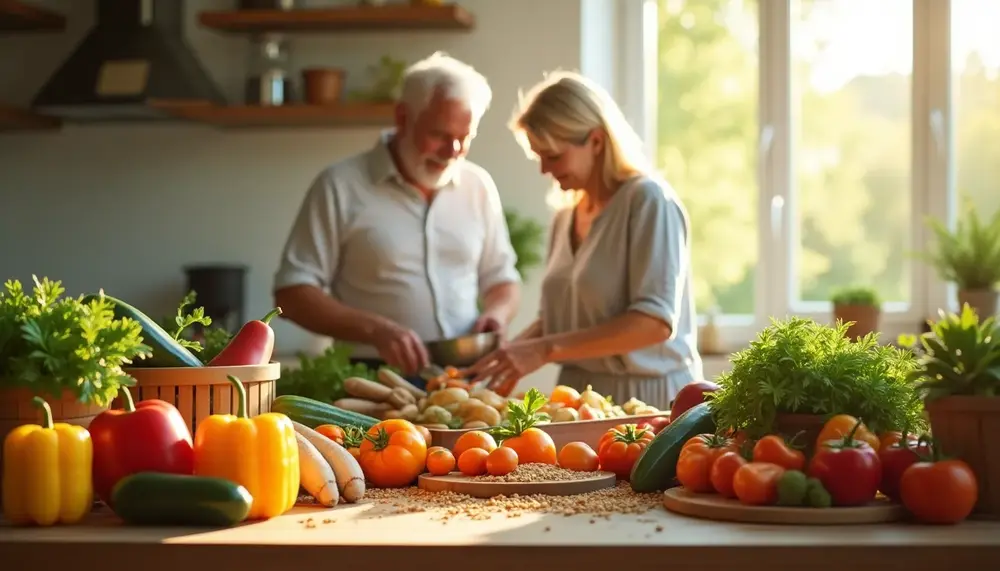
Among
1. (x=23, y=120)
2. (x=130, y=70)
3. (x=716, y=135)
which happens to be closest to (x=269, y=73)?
(x=130, y=70)

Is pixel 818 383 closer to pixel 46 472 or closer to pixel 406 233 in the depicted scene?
pixel 46 472

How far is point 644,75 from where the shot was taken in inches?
209

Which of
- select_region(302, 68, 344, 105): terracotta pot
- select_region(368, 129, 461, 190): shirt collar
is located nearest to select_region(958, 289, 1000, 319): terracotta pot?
select_region(368, 129, 461, 190): shirt collar

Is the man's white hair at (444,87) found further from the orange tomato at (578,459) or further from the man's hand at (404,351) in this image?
the orange tomato at (578,459)

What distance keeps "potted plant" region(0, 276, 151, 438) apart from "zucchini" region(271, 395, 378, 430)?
1.41 feet

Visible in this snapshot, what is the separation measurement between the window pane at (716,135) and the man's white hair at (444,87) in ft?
6.02

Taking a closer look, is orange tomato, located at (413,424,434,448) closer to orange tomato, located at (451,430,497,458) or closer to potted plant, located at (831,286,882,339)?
orange tomato, located at (451,430,497,458)

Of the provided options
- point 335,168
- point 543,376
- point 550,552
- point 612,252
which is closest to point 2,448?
point 550,552

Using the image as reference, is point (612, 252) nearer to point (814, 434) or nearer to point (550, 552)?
point (814, 434)

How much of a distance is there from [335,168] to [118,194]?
213cm

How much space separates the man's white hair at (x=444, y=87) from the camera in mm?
3559

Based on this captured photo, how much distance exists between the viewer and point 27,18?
522 centimetres

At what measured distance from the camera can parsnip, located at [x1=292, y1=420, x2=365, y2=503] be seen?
1.80m

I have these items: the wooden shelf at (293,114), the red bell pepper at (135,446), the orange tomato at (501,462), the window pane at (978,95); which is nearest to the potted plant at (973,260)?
the window pane at (978,95)
